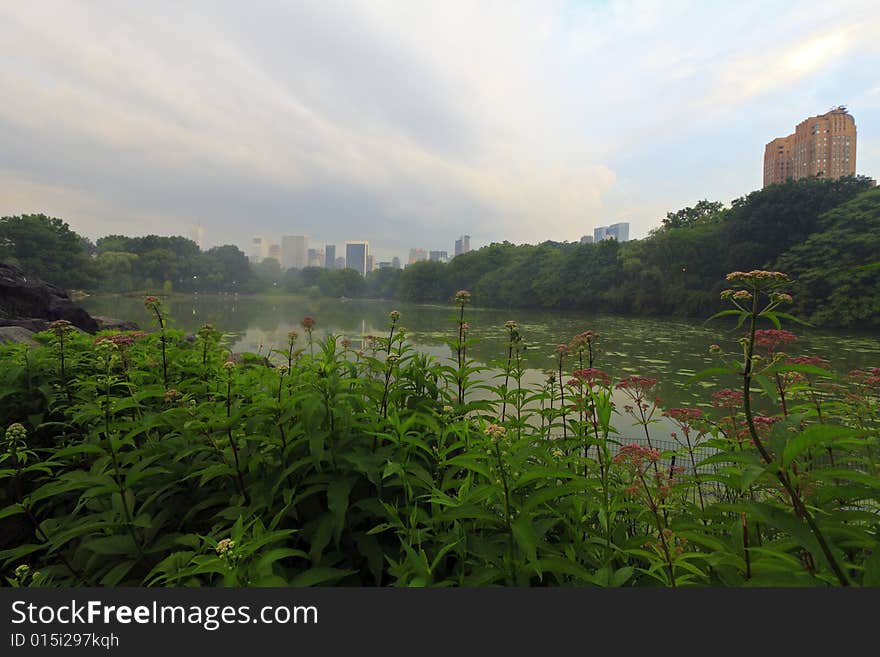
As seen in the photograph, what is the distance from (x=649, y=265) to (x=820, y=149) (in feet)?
64.3

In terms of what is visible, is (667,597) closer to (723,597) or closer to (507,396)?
(723,597)

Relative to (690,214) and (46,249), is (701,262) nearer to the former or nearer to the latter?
(690,214)

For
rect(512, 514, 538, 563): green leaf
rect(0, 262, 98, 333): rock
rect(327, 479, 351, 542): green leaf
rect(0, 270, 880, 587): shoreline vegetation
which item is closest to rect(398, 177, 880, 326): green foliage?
rect(0, 270, 880, 587): shoreline vegetation

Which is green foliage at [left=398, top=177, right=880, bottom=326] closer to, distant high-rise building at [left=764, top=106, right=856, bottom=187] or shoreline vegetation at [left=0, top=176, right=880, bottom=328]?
shoreline vegetation at [left=0, top=176, right=880, bottom=328]

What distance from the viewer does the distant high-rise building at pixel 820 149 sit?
35188mm

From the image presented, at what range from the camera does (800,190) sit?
2892cm

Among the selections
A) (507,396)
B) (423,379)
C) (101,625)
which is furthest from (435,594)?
(507,396)

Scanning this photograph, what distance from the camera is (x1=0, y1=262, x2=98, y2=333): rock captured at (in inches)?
322

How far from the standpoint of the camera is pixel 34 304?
27.9 ft

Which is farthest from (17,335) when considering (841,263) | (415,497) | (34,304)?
(841,263)

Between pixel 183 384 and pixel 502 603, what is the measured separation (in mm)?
1506

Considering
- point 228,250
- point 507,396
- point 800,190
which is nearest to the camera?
point 507,396

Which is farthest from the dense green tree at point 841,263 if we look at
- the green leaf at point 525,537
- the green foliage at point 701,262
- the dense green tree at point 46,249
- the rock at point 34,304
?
the dense green tree at point 46,249

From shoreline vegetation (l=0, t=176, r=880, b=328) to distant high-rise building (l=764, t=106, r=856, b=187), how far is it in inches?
237
